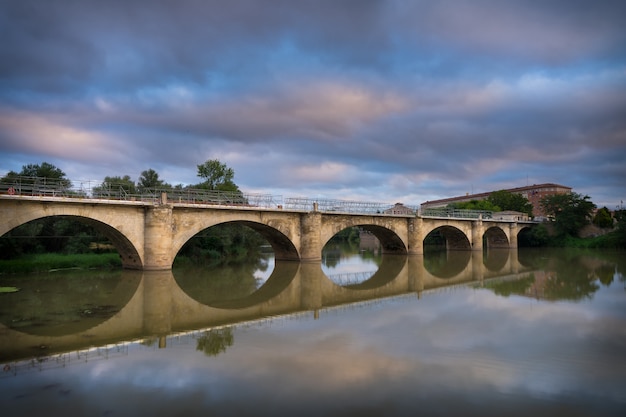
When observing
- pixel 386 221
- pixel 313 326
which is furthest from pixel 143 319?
pixel 386 221

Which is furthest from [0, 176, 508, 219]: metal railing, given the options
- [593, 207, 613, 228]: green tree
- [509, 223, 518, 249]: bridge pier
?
[593, 207, 613, 228]: green tree

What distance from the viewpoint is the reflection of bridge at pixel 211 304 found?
10.9m

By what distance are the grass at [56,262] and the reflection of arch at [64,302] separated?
73.1 inches

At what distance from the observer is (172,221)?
25.6m

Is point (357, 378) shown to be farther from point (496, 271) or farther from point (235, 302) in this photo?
point (496, 271)

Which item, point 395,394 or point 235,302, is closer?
point 395,394

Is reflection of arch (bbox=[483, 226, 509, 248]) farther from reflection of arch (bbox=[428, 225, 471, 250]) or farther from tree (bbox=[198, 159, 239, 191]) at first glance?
tree (bbox=[198, 159, 239, 191])

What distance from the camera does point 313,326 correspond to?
12539 millimetres

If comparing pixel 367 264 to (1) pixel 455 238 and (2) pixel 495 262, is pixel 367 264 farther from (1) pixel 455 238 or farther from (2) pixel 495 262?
(1) pixel 455 238

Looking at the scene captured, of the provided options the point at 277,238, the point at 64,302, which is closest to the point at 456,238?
the point at 277,238

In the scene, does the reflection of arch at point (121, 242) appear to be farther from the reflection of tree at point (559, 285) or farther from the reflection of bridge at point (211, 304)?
the reflection of tree at point (559, 285)

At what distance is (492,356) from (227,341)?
245 inches

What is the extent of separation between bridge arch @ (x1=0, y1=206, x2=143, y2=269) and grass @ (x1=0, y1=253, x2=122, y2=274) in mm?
2124

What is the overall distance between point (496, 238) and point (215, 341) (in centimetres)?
5914
